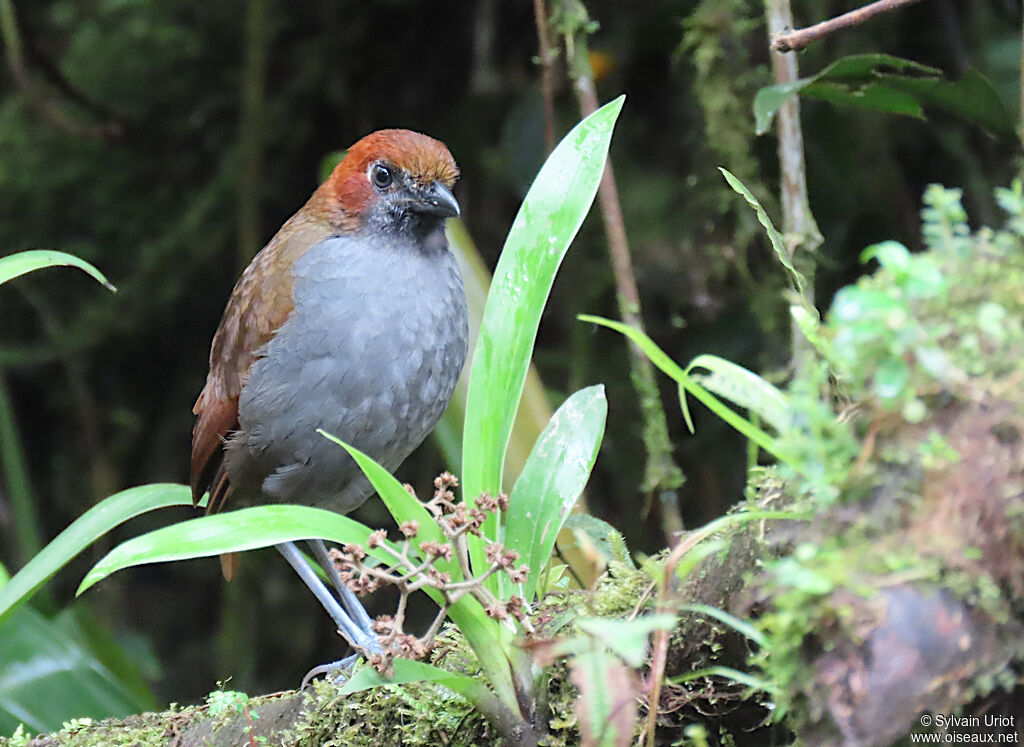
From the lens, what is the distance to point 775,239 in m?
1.56

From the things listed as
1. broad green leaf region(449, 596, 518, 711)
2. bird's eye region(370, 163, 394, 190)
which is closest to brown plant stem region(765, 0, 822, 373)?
bird's eye region(370, 163, 394, 190)

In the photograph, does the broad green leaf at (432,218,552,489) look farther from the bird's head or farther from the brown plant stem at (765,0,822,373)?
the brown plant stem at (765,0,822,373)

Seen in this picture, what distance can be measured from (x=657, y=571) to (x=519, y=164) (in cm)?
251

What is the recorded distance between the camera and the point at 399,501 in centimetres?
147

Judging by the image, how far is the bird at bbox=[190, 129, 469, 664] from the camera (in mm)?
2254

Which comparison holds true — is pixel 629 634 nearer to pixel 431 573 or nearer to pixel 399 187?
pixel 431 573

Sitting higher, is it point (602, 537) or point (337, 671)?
point (602, 537)

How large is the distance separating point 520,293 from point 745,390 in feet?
1.96

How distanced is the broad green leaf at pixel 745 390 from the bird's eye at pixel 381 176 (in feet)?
4.66

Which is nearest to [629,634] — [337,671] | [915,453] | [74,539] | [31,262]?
[915,453]

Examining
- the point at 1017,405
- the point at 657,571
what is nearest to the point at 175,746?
the point at 657,571

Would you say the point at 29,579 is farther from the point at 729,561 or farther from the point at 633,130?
the point at 633,130

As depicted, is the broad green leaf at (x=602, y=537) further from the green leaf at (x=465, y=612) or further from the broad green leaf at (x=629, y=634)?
the broad green leaf at (x=629, y=634)

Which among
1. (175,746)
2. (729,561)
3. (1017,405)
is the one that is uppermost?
(1017,405)
